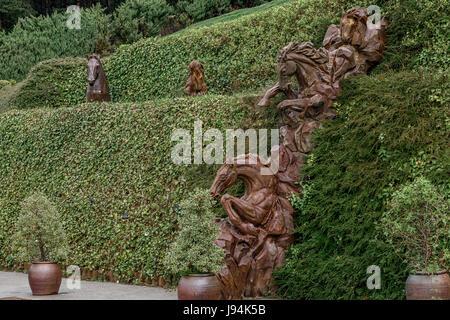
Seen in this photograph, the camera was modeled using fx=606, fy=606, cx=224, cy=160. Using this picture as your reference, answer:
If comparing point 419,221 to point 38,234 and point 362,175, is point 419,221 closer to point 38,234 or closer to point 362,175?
point 362,175

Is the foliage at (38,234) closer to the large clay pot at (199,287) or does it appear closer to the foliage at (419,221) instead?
the large clay pot at (199,287)

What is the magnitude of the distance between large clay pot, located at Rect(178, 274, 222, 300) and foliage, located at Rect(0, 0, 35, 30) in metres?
28.8

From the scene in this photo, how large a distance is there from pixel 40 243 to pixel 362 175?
188 inches

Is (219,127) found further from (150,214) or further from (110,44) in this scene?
(110,44)

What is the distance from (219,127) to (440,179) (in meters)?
3.96

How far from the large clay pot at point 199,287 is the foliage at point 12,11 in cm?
2881

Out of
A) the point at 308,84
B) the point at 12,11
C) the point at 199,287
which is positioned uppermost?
the point at 12,11

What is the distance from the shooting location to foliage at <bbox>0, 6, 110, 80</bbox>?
87.1 ft

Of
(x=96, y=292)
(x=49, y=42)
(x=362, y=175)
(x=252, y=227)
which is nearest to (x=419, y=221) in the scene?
(x=362, y=175)

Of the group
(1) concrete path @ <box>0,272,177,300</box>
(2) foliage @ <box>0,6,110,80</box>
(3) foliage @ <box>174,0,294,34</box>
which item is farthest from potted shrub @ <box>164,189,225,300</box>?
(2) foliage @ <box>0,6,110,80</box>

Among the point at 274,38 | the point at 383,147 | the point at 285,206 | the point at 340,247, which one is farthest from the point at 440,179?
the point at 274,38

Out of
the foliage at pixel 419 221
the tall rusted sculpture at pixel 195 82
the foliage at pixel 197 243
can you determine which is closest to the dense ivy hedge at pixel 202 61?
the tall rusted sculpture at pixel 195 82

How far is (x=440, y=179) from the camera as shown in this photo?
277 inches

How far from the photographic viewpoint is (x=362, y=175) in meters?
7.66
